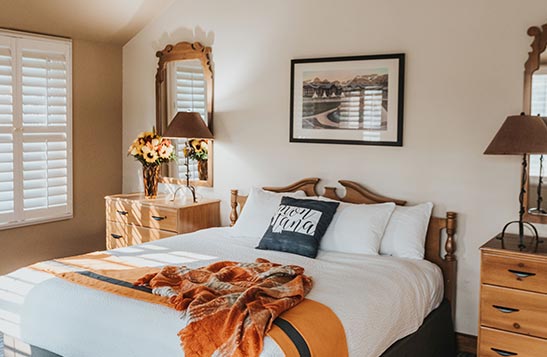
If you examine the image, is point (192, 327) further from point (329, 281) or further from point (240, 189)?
point (240, 189)

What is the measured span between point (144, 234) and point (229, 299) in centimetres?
235

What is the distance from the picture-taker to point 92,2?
466 centimetres

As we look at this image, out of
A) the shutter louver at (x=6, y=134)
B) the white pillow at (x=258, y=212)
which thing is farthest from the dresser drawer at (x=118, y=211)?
the white pillow at (x=258, y=212)

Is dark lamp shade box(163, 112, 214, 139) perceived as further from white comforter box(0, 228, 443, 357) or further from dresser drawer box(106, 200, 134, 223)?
white comforter box(0, 228, 443, 357)

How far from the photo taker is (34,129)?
185 inches

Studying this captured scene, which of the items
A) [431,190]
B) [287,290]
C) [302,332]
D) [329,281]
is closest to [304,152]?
[431,190]

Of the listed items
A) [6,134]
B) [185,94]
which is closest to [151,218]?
[185,94]

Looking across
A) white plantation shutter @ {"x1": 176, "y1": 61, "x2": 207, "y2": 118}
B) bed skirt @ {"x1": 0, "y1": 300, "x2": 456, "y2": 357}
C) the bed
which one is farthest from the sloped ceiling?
bed skirt @ {"x1": 0, "y1": 300, "x2": 456, "y2": 357}

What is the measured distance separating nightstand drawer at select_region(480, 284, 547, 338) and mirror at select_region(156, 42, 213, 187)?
8.09 feet

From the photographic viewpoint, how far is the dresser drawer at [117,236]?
4844 millimetres

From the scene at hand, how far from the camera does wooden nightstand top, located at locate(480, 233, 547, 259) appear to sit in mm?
3119

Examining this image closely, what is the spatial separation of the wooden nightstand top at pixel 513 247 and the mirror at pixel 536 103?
190 millimetres

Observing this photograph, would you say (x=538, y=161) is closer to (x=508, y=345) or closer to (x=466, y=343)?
(x=508, y=345)

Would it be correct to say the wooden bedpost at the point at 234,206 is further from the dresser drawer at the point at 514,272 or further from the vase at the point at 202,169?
the dresser drawer at the point at 514,272
